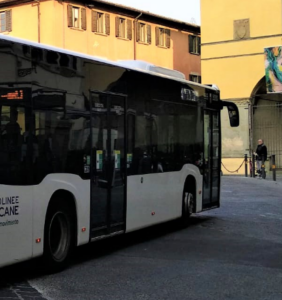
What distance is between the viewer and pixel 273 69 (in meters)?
27.9

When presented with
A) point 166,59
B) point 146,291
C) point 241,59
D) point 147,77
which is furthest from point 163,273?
point 166,59

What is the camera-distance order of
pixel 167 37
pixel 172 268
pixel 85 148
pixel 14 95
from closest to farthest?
pixel 14 95
pixel 172 268
pixel 85 148
pixel 167 37

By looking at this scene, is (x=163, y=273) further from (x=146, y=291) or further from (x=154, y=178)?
(x=154, y=178)

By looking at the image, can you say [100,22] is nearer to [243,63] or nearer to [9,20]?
[9,20]

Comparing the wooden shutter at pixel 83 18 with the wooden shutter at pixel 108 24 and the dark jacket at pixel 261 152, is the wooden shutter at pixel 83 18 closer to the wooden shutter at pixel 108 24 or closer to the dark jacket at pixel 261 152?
the wooden shutter at pixel 108 24

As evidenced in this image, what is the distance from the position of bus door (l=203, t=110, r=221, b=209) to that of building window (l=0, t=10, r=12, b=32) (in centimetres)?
3025

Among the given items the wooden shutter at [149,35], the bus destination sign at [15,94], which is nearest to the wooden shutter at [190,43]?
the wooden shutter at [149,35]

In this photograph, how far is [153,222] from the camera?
973 centimetres

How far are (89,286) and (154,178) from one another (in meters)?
3.57

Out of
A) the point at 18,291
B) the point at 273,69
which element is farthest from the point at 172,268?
the point at 273,69

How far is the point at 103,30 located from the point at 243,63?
13.6m

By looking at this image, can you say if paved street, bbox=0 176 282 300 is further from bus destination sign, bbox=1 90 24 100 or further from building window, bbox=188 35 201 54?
building window, bbox=188 35 201 54

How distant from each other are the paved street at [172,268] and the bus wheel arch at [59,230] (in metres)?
0.20

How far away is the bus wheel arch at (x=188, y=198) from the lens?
1115 cm
